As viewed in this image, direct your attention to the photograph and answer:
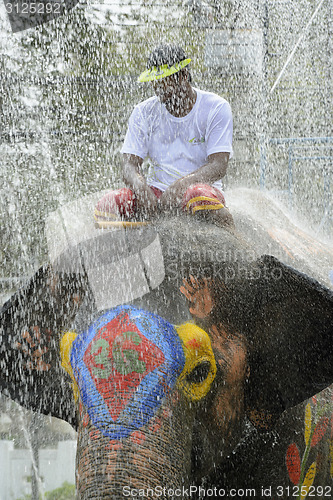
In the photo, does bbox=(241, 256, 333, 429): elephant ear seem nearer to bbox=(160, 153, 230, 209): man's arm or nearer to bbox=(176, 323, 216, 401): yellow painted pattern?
bbox=(176, 323, 216, 401): yellow painted pattern

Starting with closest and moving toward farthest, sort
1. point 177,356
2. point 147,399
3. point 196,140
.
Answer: point 147,399 < point 177,356 < point 196,140

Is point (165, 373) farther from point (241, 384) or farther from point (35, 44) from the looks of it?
point (35, 44)

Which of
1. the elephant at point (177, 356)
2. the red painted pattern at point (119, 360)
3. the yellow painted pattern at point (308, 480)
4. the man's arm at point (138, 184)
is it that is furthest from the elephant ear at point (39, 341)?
the yellow painted pattern at point (308, 480)

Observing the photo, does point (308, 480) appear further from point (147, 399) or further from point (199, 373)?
point (147, 399)

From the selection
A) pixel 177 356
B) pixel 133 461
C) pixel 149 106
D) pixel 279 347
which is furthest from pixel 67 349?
pixel 149 106

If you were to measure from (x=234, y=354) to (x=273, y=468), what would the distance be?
1.72 feet

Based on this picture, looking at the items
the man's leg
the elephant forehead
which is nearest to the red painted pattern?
the elephant forehead

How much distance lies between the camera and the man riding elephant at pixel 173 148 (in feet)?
6.82

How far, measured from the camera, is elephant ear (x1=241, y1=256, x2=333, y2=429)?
1.73 meters

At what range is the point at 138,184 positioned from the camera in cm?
222

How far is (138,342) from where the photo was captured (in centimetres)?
152

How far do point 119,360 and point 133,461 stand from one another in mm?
256

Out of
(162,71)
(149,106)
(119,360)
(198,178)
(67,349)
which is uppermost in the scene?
(162,71)

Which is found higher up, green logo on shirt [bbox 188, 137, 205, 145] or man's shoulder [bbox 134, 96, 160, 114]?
man's shoulder [bbox 134, 96, 160, 114]
